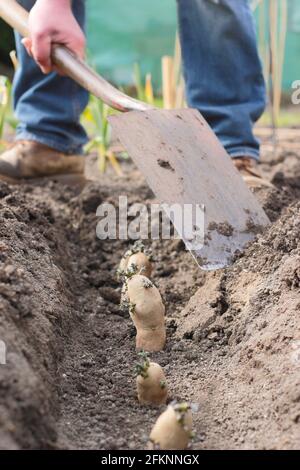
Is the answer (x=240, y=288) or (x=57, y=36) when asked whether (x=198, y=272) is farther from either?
(x=57, y=36)

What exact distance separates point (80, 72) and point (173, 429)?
129cm

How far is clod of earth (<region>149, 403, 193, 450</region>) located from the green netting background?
5.13 m

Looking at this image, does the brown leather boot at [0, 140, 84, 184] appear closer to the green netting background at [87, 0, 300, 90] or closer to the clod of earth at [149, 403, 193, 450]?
the clod of earth at [149, 403, 193, 450]

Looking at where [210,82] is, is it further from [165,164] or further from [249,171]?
[165,164]

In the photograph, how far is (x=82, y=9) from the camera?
2.70m

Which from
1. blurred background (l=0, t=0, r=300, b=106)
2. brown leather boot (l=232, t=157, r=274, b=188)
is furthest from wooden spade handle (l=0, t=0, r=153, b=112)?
blurred background (l=0, t=0, r=300, b=106)

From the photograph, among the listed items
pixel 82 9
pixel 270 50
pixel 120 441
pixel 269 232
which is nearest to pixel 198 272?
pixel 269 232

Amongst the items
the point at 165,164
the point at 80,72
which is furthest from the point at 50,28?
the point at 165,164

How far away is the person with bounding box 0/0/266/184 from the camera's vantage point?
8.41ft

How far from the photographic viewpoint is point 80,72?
2131mm

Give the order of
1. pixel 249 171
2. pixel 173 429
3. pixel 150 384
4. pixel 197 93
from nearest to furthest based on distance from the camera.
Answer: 1. pixel 173 429
2. pixel 150 384
3. pixel 249 171
4. pixel 197 93

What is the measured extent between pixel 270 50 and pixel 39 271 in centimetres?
182

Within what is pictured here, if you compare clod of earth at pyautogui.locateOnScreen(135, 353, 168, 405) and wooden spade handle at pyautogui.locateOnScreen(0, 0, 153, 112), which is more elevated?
wooden spade handle at pyautogui.locateOnScreen(0, 0, 153, 112)

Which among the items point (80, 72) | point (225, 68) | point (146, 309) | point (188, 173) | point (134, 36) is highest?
point (134, 36)
